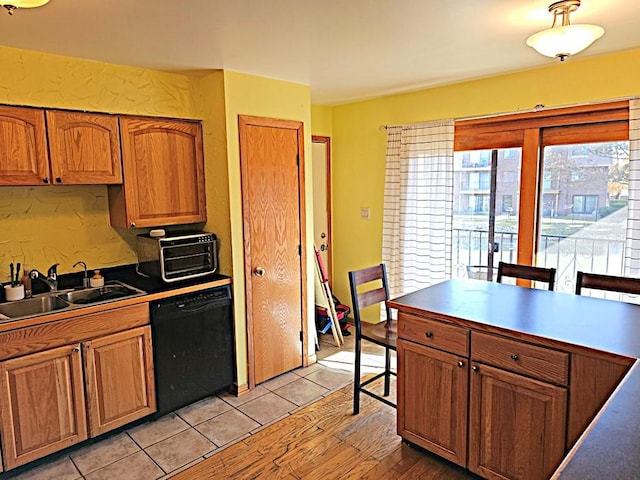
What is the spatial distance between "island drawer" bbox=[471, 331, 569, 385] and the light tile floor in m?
1.50

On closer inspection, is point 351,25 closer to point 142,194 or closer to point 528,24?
Answer: point 528,24

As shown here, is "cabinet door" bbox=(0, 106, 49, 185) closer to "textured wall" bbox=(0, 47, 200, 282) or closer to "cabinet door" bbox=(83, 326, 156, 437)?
"textured wall" bbox=(0, 47, 200, 282)

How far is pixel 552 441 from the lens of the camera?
6.31 ft

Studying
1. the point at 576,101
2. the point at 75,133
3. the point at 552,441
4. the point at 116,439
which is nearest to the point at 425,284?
the point at 576,101

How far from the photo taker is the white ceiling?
196 cm

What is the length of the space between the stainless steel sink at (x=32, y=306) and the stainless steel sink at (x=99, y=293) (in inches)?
2.0

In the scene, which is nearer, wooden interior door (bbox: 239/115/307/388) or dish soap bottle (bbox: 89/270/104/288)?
dish soap bottle (bbox: 89/270/104/288)

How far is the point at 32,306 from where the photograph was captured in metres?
2.73

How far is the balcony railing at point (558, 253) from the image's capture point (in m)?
3.08

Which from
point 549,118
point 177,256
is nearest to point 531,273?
point 549,118

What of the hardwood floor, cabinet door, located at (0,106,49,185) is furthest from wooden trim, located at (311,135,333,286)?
cabinet door, located at (0,106,49,185)

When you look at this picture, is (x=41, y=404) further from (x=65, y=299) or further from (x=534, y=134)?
(x=534, y=134)

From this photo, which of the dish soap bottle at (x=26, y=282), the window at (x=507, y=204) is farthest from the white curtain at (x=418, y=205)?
the dish soap bottle at (x=26, y=282)

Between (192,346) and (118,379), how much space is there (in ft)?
1.63
